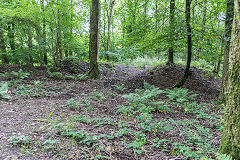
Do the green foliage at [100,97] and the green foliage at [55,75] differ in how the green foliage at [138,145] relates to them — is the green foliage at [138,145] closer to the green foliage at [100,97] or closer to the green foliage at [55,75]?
the green foliage at [100,97]

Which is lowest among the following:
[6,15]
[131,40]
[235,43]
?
[235,43]

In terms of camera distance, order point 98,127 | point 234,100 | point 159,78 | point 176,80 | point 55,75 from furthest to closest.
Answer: point 159,78 < point 176,80 < point 55,75 < point 98,127 < point 234,100

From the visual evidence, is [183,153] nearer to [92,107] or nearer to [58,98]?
[92,107]

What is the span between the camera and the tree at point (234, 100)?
194cm

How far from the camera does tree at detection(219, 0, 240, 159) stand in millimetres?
1938

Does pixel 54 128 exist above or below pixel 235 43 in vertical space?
below

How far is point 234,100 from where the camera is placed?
198cm

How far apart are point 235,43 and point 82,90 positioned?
549cm

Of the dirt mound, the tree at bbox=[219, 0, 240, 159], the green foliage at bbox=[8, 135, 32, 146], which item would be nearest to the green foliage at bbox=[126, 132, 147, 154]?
the tree at bbox=[219, 0, 240, 159]

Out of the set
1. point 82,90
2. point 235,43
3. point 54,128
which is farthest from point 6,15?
point 235,43

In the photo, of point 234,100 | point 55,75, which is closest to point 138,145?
point 234,100

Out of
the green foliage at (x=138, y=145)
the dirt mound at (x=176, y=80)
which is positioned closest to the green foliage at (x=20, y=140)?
the green foliage at (x=138, y=145)

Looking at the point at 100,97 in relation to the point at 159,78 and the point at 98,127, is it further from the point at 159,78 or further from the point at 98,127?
the point at 159,78

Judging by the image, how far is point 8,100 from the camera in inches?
183
